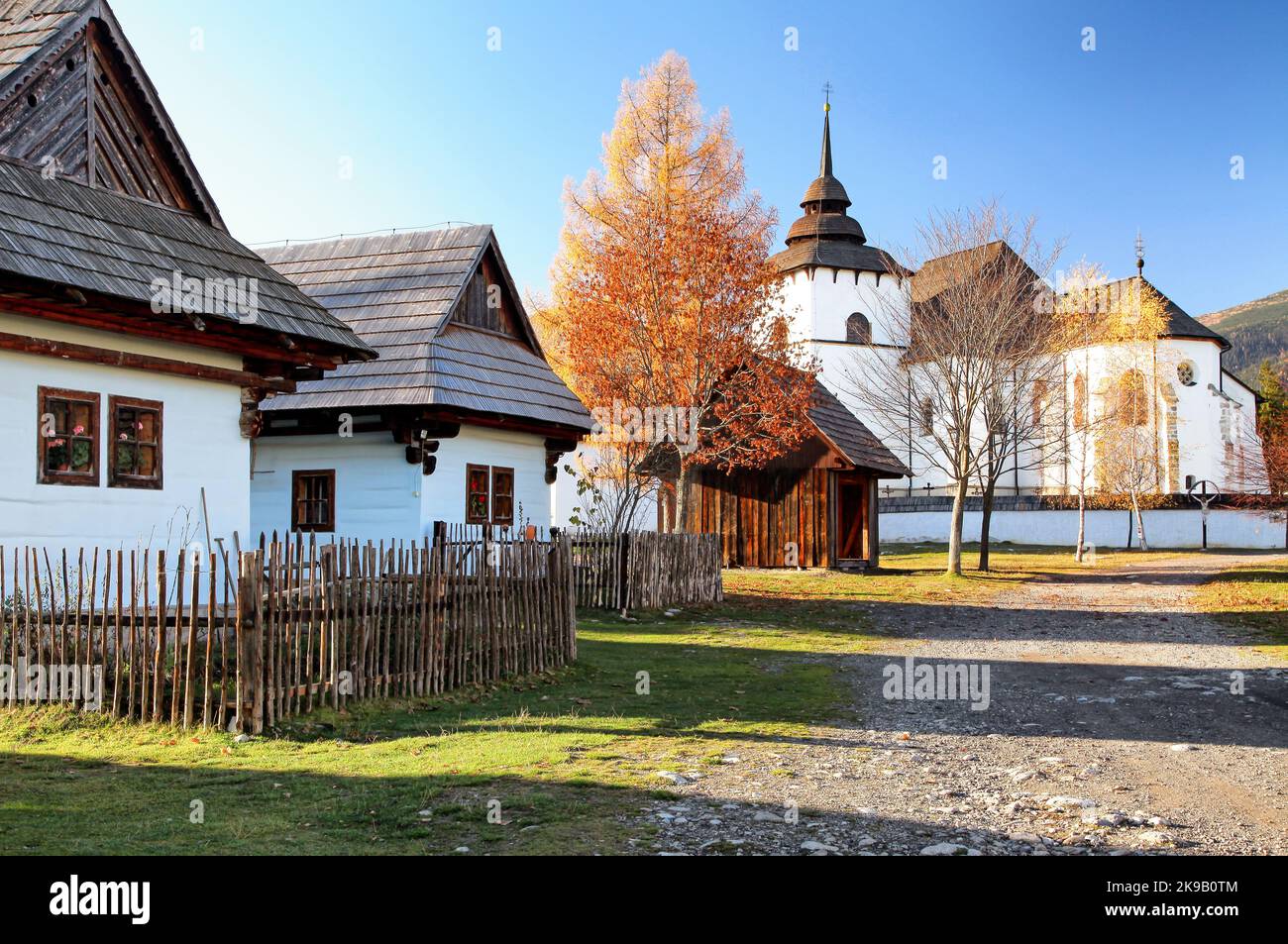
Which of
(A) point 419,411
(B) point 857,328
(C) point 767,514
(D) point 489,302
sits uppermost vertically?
(B) point 857,328

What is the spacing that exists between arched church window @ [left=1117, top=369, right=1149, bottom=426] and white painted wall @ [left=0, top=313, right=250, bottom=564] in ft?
137

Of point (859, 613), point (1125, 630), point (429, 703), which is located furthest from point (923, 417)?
point (429, 703)

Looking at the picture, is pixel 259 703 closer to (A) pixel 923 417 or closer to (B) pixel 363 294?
(B) pixel 363 294

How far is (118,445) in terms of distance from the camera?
468 inches

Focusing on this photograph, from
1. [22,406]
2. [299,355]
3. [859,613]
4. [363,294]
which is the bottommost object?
[859,613]

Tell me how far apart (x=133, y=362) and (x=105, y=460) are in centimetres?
110

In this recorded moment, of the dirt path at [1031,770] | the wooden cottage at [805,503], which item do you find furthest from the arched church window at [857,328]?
the dirt path at [1031,770]

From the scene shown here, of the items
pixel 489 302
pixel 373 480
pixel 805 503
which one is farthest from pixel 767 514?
pixel 373 480

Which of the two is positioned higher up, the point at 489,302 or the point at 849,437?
the point at 489,302

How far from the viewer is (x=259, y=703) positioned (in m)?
8.48

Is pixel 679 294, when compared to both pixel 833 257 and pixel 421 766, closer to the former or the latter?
pixel 421 766

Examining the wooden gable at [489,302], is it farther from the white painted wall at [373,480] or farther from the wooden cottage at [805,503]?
the wooden cottage at [805,503]
